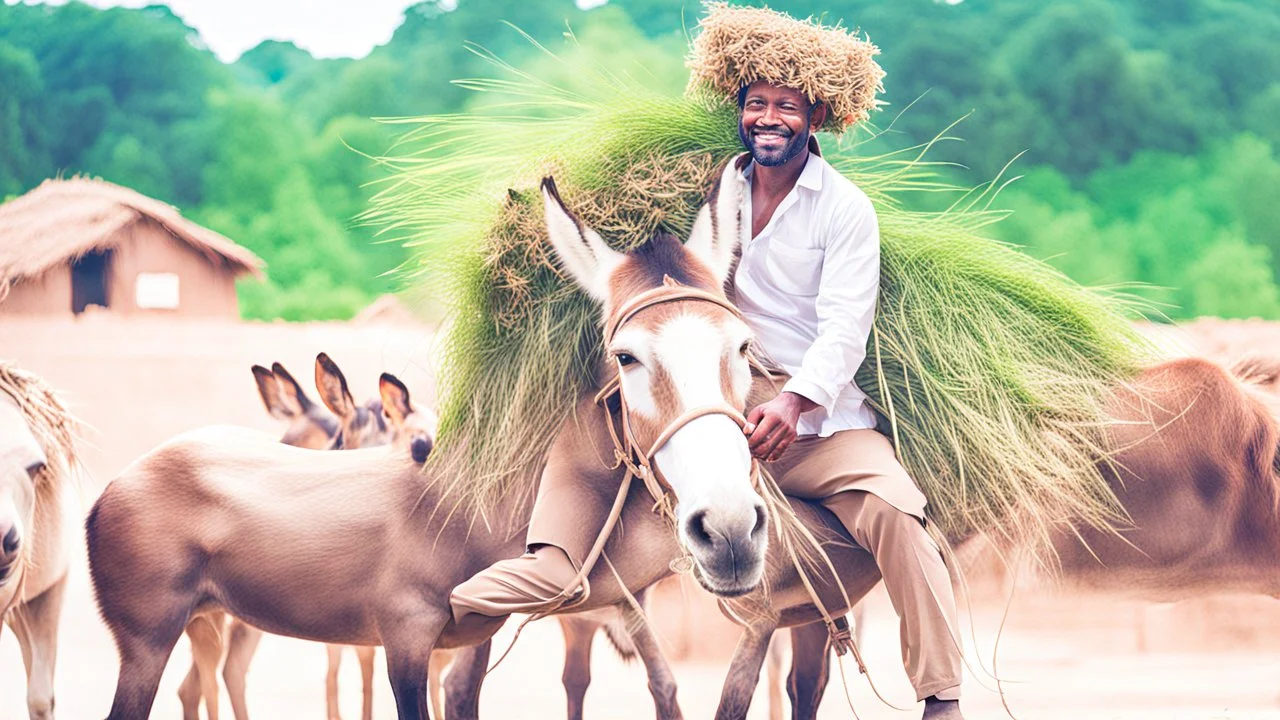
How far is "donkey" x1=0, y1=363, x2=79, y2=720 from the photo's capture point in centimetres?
425

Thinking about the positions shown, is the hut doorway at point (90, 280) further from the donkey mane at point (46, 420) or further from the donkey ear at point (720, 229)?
the donkey ear at point (720, 229)

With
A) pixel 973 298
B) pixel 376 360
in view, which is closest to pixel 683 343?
pixel 973 298

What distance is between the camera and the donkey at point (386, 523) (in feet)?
10.00

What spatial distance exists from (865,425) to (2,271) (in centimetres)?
1061

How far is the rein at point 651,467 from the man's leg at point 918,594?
0.51 ft

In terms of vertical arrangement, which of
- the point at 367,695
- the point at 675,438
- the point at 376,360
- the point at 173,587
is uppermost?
the point at 376,360

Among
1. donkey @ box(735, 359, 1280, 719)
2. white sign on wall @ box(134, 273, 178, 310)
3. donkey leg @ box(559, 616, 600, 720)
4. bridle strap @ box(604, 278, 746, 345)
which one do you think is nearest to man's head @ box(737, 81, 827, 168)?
bridle strap @ box(604, 278, 746, 345)

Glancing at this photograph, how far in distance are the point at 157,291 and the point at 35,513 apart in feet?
33.3

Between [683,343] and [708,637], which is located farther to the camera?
[708,637]

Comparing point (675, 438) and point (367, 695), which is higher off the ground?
point (675, 438)

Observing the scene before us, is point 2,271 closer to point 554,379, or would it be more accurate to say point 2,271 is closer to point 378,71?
point 554,379

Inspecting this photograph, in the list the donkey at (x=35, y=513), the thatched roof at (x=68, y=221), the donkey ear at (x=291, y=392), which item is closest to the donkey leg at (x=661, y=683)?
the donkey at (x=35, y=513)

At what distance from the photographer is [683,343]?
9.64 feet

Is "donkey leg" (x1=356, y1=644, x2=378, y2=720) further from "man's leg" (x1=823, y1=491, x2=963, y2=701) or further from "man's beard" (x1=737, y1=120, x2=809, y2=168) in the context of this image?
"man's beard" (x1=737, y1=120, x2=809, y2=168)
